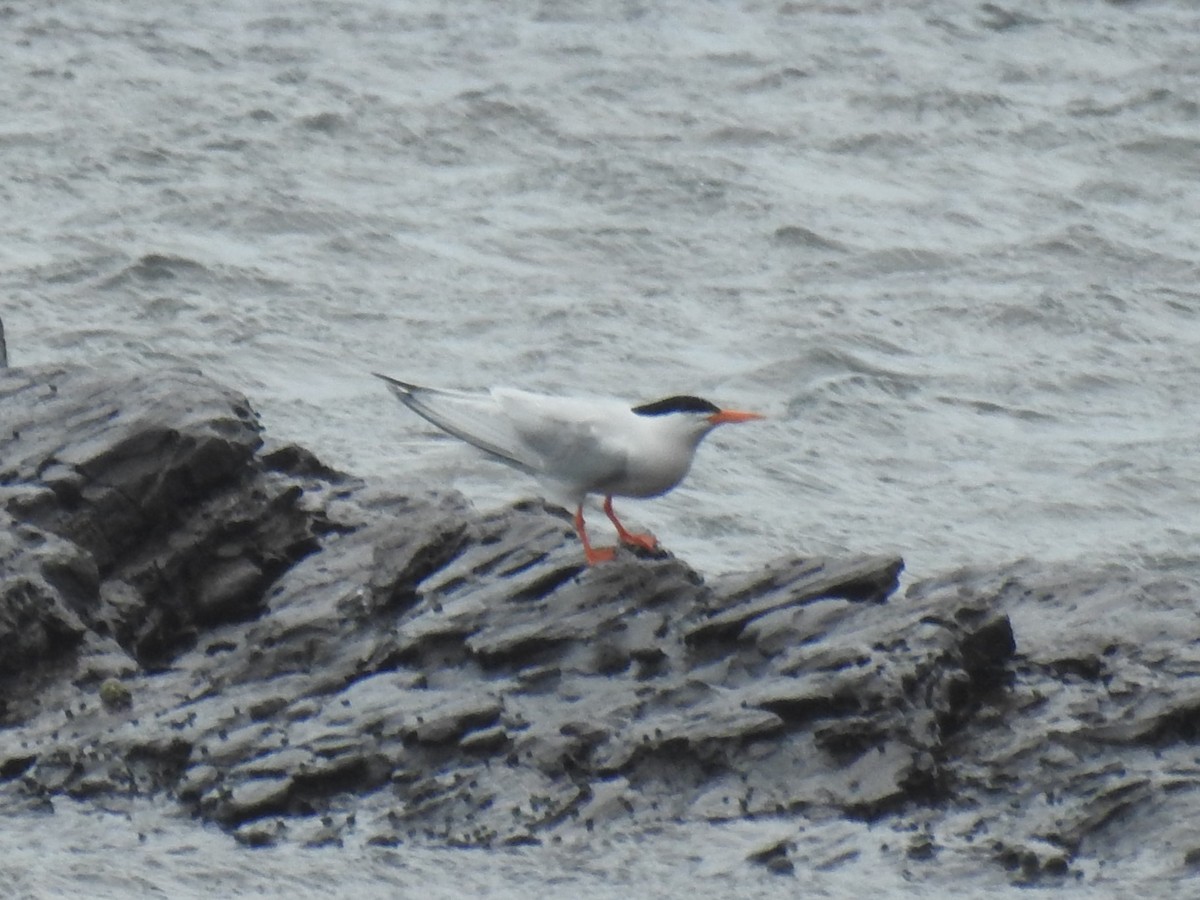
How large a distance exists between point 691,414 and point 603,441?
0.34 m

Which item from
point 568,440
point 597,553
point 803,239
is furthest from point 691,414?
point 803,239

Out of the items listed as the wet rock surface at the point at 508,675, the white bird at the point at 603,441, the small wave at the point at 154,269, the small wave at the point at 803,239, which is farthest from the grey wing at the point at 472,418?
the small wave at the point at 803,239

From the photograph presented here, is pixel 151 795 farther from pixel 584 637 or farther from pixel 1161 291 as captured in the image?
pixel 1161 291

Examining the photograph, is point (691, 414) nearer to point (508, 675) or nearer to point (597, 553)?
point (597, 553)

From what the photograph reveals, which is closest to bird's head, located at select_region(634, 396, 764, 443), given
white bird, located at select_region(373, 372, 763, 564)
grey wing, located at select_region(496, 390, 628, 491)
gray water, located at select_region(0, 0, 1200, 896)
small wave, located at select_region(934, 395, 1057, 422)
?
white bird, located at select_region(373, 372, 763, 564)

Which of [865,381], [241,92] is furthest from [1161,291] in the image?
[241,92]

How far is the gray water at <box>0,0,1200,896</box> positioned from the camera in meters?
12.8

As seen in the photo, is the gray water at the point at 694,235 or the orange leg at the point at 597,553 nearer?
the orange leg at the point at 597,553

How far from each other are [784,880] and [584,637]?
1.28 m

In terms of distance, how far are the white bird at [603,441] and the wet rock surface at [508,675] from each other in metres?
0.28

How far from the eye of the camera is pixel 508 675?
6625 millimetres

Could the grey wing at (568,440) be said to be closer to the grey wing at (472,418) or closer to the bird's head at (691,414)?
the grey wing at (472,418)

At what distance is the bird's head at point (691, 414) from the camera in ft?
25.0

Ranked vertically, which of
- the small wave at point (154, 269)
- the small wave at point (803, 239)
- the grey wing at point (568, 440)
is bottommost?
the small wave at point (154, 269)
